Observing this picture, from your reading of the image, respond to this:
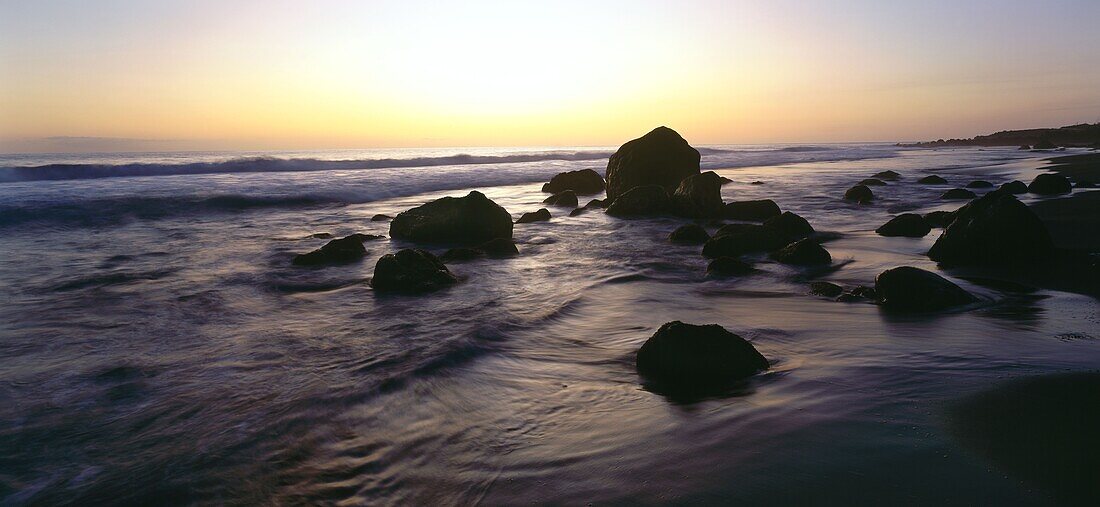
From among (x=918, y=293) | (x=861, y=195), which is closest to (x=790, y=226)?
(x=918, y=293)

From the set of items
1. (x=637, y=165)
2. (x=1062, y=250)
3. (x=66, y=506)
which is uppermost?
(x=637, y=165)

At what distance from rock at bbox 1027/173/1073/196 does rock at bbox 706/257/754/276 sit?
12219 mm

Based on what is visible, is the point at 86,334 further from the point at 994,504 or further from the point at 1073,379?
the point at 1073,379

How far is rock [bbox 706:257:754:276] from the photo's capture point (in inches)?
320

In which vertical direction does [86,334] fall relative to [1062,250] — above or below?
below

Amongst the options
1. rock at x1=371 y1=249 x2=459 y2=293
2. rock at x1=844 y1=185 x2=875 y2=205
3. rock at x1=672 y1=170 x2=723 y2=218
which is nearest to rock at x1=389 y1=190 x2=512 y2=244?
rock at x1=371 y1=249 x2=459 y2=293

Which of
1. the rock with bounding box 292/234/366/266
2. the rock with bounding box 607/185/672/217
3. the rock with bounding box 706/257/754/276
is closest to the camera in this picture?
the rock with bounding box 706/257/754/276

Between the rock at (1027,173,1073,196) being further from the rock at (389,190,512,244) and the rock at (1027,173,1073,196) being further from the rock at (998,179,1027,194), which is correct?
the rock at (389,190,512,244)

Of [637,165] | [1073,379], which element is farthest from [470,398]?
[637,165]

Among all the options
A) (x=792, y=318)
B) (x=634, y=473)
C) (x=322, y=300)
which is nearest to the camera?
(x=634, y=473)

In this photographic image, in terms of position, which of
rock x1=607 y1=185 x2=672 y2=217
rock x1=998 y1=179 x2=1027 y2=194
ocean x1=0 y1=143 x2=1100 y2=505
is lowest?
ocean x1=0 y1=143 x2=1100 y2=505

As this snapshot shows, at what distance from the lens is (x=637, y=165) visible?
18594 mm

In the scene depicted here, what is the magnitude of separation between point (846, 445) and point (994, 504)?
69cm

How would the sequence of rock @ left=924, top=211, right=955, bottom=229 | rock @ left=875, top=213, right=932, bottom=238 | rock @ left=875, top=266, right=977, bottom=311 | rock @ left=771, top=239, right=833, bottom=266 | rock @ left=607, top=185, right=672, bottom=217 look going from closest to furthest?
rock @ left=875, top=266, right=977, bottom=311 < rock @ left=771, top=239, right=833, bottom=266 < rock @ left=875, top=213, right=932, bottom=238 < rock @ left=924, top=211, right=955, bottom=229 < rock @ left=607, top=185, right=672, bottom=217
